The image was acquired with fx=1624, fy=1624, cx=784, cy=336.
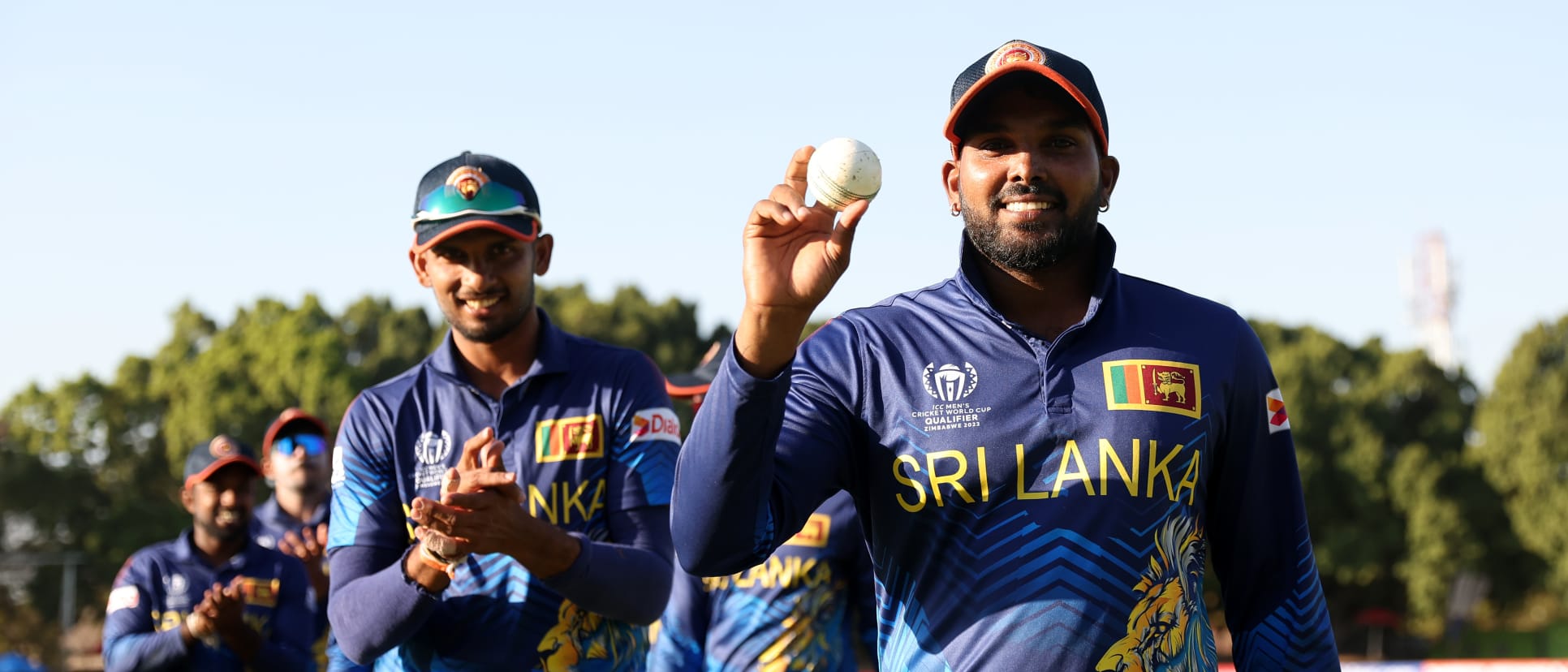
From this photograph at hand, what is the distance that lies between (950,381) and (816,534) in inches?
140

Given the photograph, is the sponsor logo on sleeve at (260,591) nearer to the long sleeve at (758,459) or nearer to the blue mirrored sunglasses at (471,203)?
the blue mirrored sunglasses at (471,203)

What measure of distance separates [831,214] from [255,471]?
23.3 feet

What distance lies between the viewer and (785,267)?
9.84ft

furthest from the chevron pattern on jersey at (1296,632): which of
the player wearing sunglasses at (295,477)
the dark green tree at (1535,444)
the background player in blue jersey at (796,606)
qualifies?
the dark green tree at (1535,444)

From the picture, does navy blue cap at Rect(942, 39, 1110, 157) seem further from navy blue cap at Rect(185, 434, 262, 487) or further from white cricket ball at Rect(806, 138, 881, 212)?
navy blue cap at Rect(185, 434, 262, 487)

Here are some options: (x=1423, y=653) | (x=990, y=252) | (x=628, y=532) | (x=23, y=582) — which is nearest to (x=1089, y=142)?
(x=990, y=252)

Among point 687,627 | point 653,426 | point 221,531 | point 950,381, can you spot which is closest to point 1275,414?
point 950,381

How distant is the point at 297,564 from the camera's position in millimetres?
9125

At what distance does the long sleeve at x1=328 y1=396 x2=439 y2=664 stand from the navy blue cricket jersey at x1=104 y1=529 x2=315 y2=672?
10.5 ft

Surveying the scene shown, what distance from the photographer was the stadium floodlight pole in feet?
139

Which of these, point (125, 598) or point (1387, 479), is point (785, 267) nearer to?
point (125, 598)

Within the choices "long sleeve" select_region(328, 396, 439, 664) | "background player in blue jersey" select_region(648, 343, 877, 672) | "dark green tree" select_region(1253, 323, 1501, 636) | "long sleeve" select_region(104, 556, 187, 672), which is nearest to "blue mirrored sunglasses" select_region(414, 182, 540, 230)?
"long sleeve" select_region(328, 396, 439, 664)

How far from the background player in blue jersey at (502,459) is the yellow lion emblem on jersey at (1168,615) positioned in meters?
1.88

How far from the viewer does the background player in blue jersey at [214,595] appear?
7.94 metres
